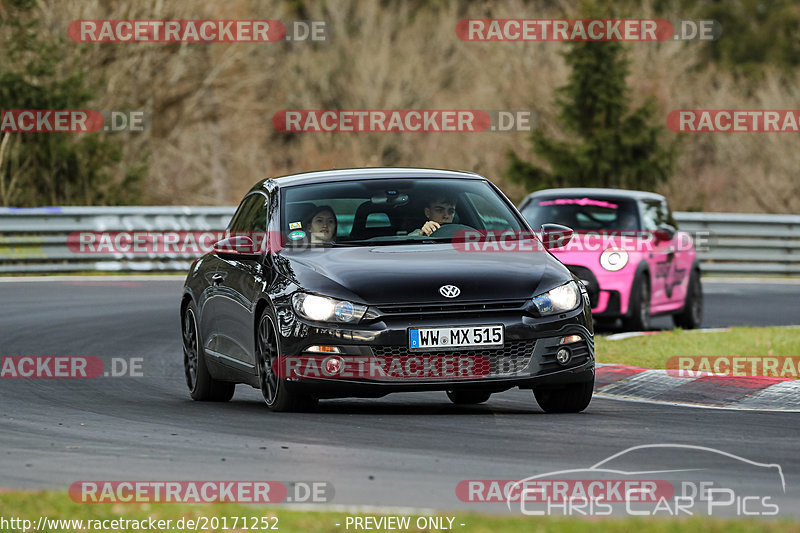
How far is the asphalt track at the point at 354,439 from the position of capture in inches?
309

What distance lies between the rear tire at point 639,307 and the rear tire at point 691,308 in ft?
4.44

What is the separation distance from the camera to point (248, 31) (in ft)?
140

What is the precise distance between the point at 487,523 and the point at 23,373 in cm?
813

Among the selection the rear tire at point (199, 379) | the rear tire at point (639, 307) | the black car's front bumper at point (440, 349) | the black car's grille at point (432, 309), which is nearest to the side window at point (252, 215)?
the rear tire at point (199, 379)

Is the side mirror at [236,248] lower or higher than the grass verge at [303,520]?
higher

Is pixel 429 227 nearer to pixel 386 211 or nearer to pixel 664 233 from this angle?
pixel 386 211

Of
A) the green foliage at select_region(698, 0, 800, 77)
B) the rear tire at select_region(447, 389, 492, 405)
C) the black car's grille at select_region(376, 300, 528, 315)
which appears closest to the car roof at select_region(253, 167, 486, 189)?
the rear tire at select_region(447, 389, 492, 405)

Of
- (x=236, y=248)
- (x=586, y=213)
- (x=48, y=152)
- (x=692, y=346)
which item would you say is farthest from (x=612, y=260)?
(x=48, y=152)

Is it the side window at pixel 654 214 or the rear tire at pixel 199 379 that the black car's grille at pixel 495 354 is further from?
the side window at pixel 654 214

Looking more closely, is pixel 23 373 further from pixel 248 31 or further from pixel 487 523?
pixel 248 31

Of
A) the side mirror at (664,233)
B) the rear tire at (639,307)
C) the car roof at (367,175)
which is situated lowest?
the rear tire at (639,307)

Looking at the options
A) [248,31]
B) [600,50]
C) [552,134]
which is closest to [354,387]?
[600,50]

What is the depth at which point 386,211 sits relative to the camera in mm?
11078

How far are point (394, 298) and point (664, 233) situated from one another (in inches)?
364
